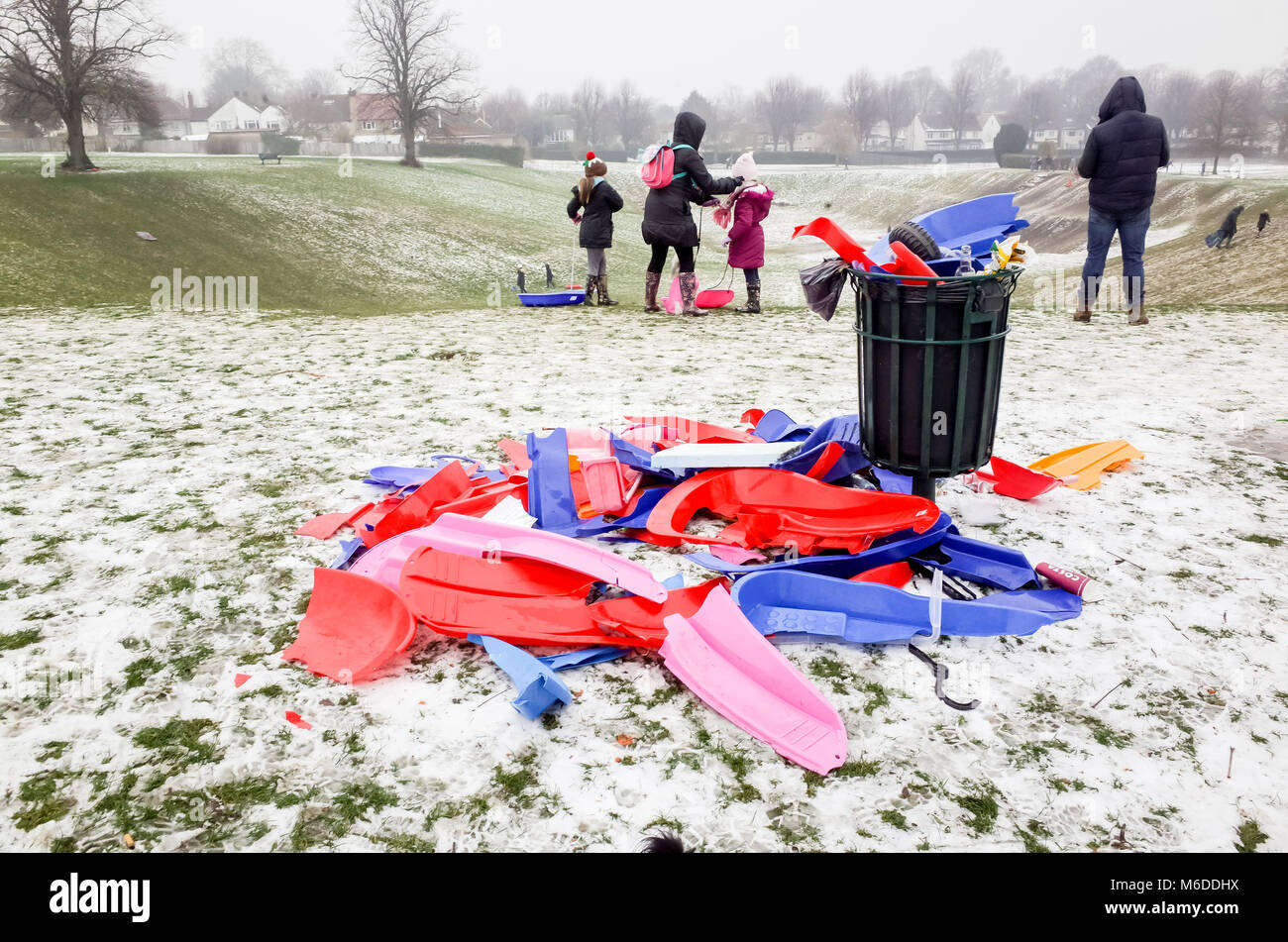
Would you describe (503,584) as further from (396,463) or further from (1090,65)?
(1090,65)

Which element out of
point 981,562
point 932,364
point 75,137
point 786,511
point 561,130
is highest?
point 561,130

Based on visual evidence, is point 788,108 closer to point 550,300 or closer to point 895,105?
point 895,105

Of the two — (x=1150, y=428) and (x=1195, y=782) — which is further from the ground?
(x=1150, y=428)

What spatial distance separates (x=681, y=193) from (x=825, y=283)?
5921 mm

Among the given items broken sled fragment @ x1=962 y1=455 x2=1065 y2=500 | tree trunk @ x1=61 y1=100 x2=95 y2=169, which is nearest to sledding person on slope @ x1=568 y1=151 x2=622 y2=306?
broken sled fragment @ x1=962 y1=455 x2=1065 y2=500

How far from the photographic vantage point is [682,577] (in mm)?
3191

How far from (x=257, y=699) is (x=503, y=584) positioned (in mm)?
909

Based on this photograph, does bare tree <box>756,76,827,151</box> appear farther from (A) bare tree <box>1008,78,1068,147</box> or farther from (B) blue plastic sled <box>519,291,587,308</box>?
(B) blue plastic sled <box>519,291,587,308</box>

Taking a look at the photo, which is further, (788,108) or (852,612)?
(788,108)

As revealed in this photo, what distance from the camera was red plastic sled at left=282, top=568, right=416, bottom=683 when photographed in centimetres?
265

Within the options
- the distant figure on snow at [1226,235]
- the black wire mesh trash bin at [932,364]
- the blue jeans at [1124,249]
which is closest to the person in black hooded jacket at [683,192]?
the blue jeans at [1124,249]

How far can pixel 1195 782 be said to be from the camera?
6.95 ft

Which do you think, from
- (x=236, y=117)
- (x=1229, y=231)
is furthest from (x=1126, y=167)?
(x=236, y=117)
